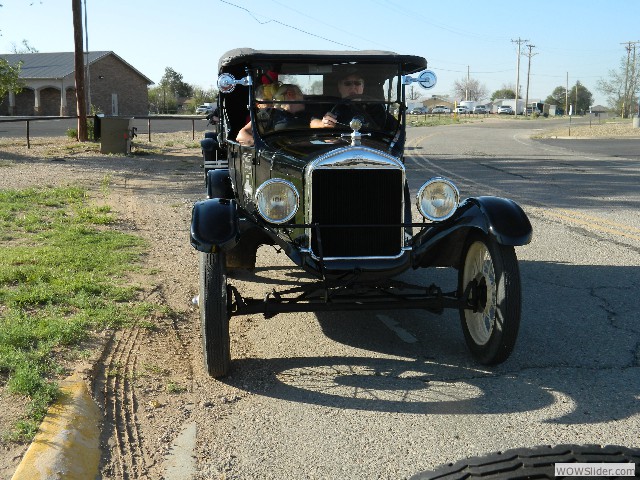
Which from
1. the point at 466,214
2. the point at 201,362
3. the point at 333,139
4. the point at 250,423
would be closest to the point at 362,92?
the point at 333,139

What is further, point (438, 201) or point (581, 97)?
point (581, 97)

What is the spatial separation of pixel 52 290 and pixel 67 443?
2.84m

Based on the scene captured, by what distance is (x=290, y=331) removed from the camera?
5.69 m

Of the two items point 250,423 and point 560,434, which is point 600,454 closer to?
point 560,434

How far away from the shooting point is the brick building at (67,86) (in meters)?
57.1

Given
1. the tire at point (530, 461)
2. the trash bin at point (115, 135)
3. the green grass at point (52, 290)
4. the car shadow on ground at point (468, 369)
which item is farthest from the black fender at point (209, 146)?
the trash bin at point (115, 135)

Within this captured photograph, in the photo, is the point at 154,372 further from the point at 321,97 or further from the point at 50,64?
the point at 50,64

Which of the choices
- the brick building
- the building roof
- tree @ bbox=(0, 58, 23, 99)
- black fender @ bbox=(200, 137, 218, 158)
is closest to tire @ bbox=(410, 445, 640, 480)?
black fender @ bbox=(200, 137, 218, 158)

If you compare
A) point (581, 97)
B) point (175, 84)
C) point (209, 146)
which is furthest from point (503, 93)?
point (209, 146)

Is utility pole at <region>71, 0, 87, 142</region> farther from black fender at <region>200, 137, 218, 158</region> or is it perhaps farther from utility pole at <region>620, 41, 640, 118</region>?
utility pole at <region>620, 41, 640, 118</region>

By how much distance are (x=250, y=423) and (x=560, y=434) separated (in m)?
1.65

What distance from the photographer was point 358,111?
20.4 ft

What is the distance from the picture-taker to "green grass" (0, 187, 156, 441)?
443cm

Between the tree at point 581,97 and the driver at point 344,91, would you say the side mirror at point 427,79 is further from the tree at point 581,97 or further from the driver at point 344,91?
the tree at point 581,97
